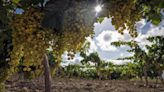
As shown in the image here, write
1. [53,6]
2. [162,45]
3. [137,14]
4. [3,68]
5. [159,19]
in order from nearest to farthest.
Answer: [53,6]
[137,14]
[159,19]
[3,68]
[162,45]

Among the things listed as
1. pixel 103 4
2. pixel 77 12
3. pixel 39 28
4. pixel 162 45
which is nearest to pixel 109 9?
pixel 103 4

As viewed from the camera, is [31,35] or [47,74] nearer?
[31,35]

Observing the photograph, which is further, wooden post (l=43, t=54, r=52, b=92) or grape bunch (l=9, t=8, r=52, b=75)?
wooden post (l=43, t=54, r=52, b=92)

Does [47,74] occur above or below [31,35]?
above

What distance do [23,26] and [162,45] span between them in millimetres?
25971

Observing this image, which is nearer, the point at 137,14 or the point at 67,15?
the point at 67,15

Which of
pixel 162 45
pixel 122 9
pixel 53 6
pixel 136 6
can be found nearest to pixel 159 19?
pixel 136 6

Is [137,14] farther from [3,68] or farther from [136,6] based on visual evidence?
[3,68]

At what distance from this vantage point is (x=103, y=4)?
3080 mm

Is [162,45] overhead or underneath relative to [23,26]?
overhead

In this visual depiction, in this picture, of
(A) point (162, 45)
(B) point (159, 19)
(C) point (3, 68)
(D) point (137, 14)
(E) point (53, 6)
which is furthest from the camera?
(A) point (162, 45)

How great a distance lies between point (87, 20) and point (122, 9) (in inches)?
11.4

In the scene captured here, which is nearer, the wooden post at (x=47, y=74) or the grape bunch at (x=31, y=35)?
the grape bunch at (x=31, y=35)

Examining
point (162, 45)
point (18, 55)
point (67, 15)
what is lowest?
point (18, 55)
